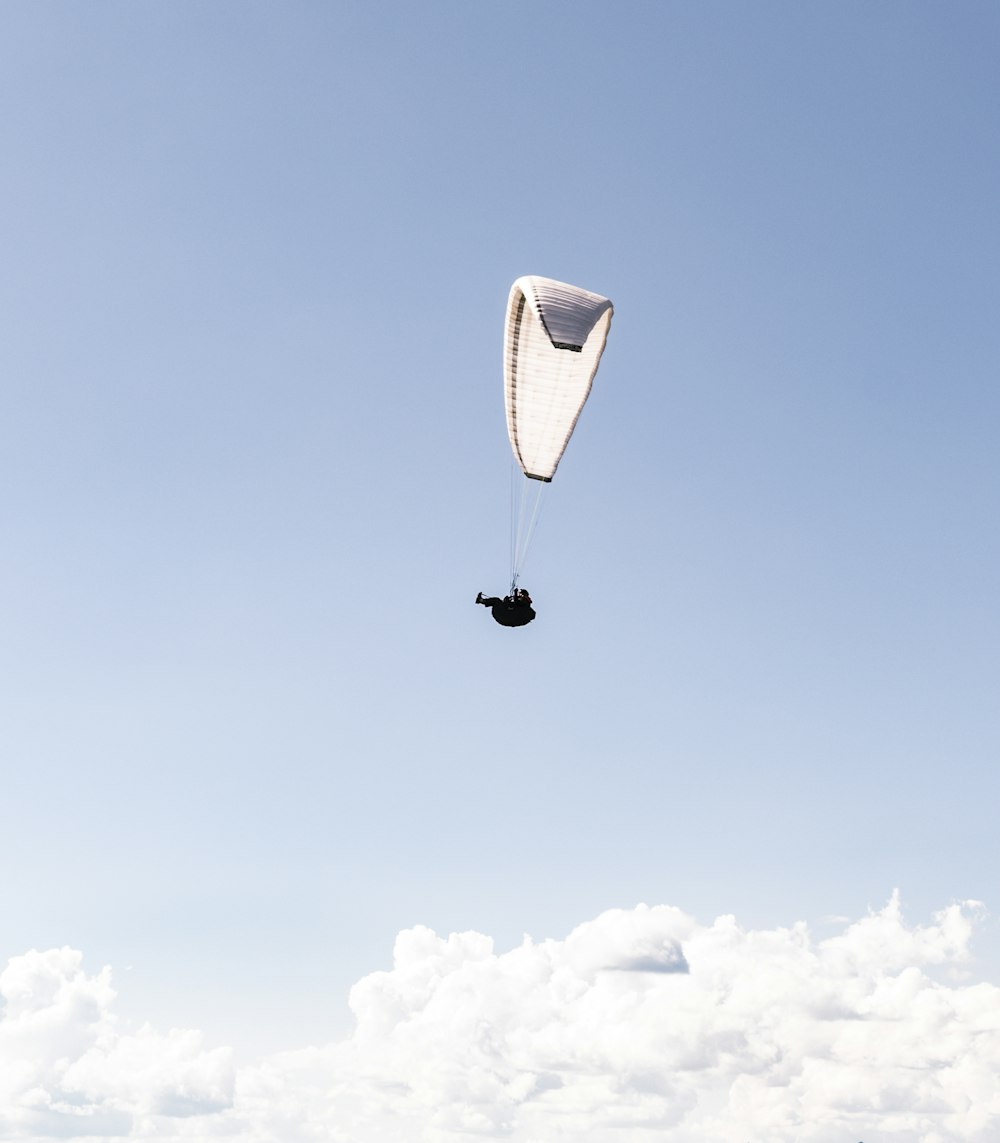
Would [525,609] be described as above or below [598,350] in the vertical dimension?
below

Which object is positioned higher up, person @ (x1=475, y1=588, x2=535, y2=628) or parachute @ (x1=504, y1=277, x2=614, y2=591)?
parachute @ (x1=504, y1=277, x2=614, y2=591)

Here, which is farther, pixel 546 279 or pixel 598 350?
pixel 598 350

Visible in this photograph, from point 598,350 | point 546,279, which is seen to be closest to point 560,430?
point 598,350

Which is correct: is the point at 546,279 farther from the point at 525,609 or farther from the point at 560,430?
the point at 525,609

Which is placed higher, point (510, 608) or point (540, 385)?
point (540, 385)

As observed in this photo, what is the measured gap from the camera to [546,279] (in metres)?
44.2

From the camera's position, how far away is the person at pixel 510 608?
45.2 m

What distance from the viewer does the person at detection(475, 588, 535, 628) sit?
4516 cm

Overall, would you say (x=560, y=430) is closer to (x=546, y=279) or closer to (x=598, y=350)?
(x=598, y=350)

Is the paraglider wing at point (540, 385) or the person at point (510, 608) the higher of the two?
the paraglider wing at point (540, 385)

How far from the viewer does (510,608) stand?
4525cm

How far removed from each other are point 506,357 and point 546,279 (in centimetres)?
445

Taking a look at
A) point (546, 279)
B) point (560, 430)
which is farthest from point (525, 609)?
point (546, 279)

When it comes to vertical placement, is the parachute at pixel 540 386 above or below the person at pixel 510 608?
above
